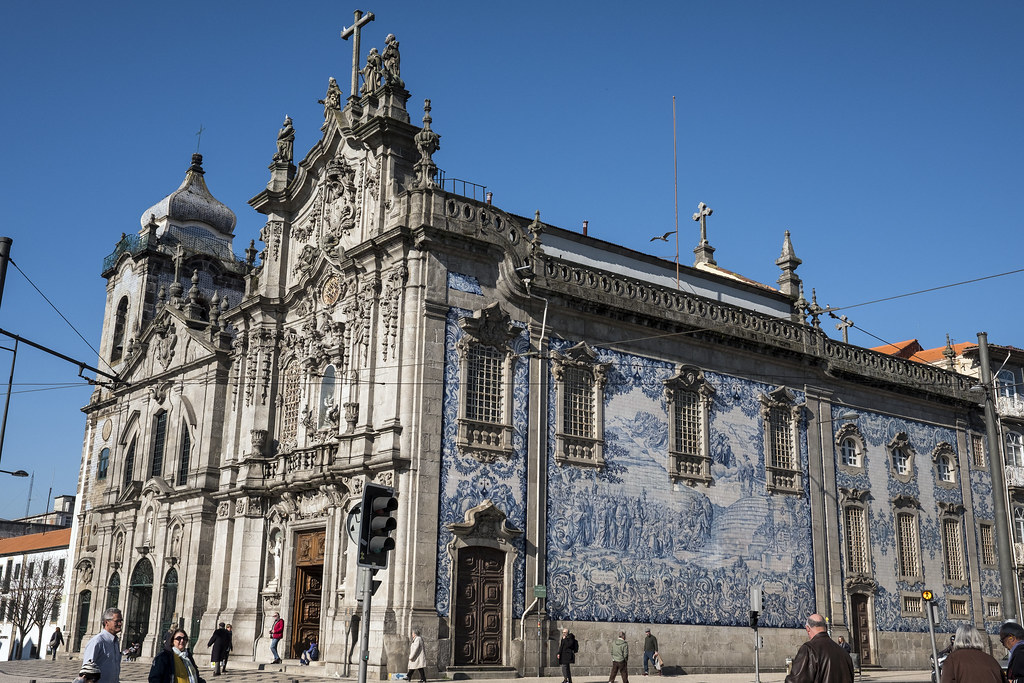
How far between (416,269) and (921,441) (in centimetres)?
2202

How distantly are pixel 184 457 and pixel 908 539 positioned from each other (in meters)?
26.1

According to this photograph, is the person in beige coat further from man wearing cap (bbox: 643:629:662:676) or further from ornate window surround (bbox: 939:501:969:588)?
ornate window surround (bbox: 939:501:969:588)

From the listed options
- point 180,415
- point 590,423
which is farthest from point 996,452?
point 180,415

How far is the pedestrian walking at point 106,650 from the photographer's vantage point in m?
9.97

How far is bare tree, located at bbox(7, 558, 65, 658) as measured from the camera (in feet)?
191

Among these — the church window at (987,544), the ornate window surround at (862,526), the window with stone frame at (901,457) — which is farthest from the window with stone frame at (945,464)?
the ornate window surround at (862,526)

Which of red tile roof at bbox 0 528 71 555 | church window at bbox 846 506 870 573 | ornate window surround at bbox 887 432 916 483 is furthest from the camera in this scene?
Answer: red tile roof at bbox 0 528 71 555

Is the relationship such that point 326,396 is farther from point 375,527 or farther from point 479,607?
point 375,527

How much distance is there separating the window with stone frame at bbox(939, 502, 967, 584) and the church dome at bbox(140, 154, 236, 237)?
34.9 meters

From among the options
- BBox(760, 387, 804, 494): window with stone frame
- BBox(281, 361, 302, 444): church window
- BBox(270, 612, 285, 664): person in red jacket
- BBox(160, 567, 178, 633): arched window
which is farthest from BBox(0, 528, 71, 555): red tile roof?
BBox(760, 387, 804, 494): window with stone frame

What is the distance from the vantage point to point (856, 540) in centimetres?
3478

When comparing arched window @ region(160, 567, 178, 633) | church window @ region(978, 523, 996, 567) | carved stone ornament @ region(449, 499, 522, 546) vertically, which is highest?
church window @ region(978, 523, 996, 567)

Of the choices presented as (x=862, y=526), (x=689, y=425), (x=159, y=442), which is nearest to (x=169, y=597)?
(x=159, y=442)

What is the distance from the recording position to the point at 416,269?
1048 inches
